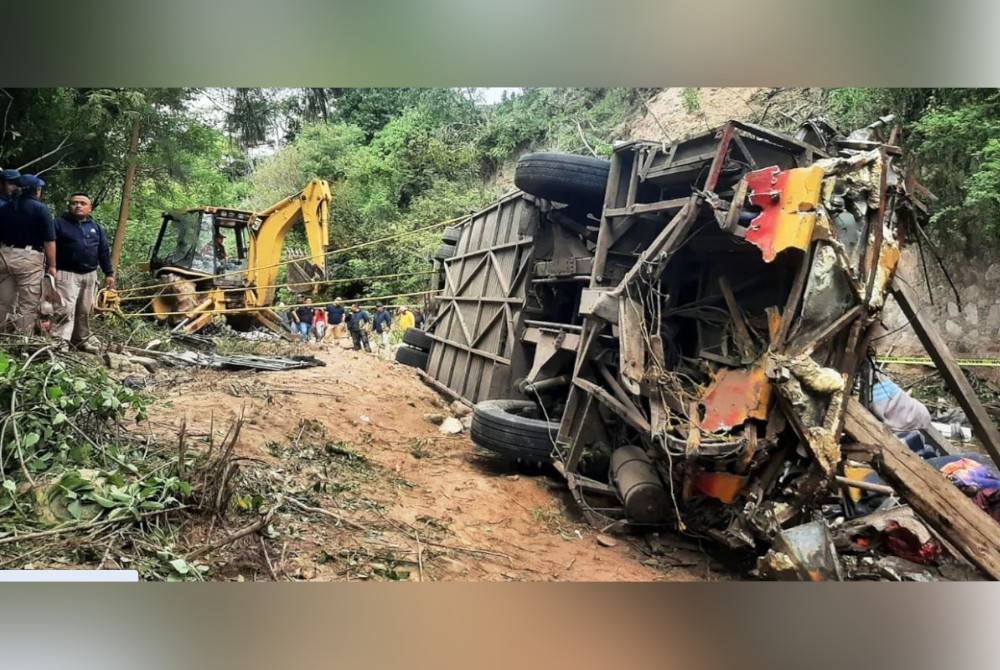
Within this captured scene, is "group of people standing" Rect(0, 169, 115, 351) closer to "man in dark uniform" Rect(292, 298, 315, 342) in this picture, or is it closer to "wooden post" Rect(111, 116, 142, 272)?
"wooden post" Rect(111, 116, 142, 272)

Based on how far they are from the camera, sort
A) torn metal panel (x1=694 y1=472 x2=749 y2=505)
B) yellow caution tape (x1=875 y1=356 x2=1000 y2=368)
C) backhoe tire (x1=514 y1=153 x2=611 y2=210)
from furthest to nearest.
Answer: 1. backhoe tire (x1=514 y1=153 x2=611 y2=210)
2. yellow caution tape (x1=875 y1=356 x2=1000 y2=368)
3. torn metal panel (x1=694 y1=472 x2=749 y2=505)

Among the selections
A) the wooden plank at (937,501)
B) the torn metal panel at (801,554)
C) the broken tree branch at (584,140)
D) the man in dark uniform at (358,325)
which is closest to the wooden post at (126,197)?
the man in dark uniform at (358,325)

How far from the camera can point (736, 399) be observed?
2744 mm

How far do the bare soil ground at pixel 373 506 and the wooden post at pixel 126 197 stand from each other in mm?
664

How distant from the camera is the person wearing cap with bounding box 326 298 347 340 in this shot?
367 cm

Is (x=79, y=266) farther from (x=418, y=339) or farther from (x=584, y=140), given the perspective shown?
(x=584, y=140)

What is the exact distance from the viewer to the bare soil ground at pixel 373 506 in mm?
2812

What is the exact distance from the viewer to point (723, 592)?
2857 millimetres

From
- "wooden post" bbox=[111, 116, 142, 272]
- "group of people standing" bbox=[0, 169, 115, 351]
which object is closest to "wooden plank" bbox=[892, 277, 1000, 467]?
"wooden post" bbox=[111, 116, 142, 272]

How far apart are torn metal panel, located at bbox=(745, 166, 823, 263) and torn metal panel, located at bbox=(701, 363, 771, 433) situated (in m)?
0.51

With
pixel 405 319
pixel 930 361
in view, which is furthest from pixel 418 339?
pixel 930 361
